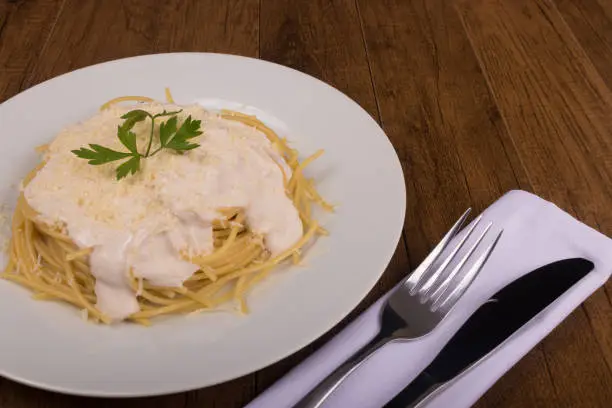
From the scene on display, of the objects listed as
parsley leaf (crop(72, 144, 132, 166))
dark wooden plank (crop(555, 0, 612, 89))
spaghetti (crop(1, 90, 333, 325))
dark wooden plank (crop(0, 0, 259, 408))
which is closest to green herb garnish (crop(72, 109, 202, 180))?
parsley leaf (crop(72, 144, 132, 166))

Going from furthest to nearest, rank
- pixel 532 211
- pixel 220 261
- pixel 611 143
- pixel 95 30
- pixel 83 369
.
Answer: pixel 95 30
pixel 611 143
pixel 532 211
pixel 220 261
pixel 83 369

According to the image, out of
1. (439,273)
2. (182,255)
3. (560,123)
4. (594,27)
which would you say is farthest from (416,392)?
(594,27)

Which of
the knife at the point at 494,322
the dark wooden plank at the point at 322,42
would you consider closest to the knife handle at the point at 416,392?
the knife at the point at 494,322

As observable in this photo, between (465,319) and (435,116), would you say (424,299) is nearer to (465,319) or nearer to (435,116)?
(465,319)

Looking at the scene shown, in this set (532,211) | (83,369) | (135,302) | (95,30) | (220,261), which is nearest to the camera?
(83,369)

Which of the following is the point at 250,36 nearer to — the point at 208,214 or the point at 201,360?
the point at 208,214

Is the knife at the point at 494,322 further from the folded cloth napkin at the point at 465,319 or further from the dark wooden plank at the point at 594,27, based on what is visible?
the dark wooden plank at the point at 594,27

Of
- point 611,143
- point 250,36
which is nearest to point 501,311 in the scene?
point 611,143

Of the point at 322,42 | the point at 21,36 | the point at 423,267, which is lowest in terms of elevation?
the point at 21,36
